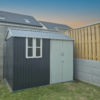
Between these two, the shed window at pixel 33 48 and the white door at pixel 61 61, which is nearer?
the shed window at pixel 33 48

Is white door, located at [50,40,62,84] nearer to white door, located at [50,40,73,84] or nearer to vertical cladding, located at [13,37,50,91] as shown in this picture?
white door, located at [50,40,73,84]

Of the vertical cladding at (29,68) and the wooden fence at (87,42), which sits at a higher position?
the wooden fence at (87,42)

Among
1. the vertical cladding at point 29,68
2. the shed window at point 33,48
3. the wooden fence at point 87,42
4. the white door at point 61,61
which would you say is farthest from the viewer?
the white door at point 61,61

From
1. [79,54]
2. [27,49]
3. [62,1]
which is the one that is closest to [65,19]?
[62,1]

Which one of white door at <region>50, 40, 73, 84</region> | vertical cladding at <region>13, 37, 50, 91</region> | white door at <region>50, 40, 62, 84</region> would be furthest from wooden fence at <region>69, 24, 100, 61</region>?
vertical cladding at <region>13, 37, 50, 91</region>

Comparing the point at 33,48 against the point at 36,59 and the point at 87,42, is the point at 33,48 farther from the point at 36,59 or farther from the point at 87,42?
the point at 87,42

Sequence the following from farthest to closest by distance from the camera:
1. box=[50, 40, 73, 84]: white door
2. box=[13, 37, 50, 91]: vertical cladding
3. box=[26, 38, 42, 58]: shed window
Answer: box=[50, 40, 73, 84]: white door
box=[26, 38, 42, 58]: shed window
box=[13, 37, 50, 91]: vertical cladding

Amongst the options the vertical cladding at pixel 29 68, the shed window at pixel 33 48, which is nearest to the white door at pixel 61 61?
the vertical cladding at pixel 29 68

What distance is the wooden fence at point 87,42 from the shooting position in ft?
15.7

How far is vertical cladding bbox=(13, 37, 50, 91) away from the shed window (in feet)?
0.48

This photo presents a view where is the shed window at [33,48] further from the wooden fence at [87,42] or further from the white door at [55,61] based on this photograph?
the wooden fence at [87,42]

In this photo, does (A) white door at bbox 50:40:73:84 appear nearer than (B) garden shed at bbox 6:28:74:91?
No

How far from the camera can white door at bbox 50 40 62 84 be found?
4.86 m

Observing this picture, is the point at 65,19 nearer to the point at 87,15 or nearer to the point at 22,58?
the point at 87,15
